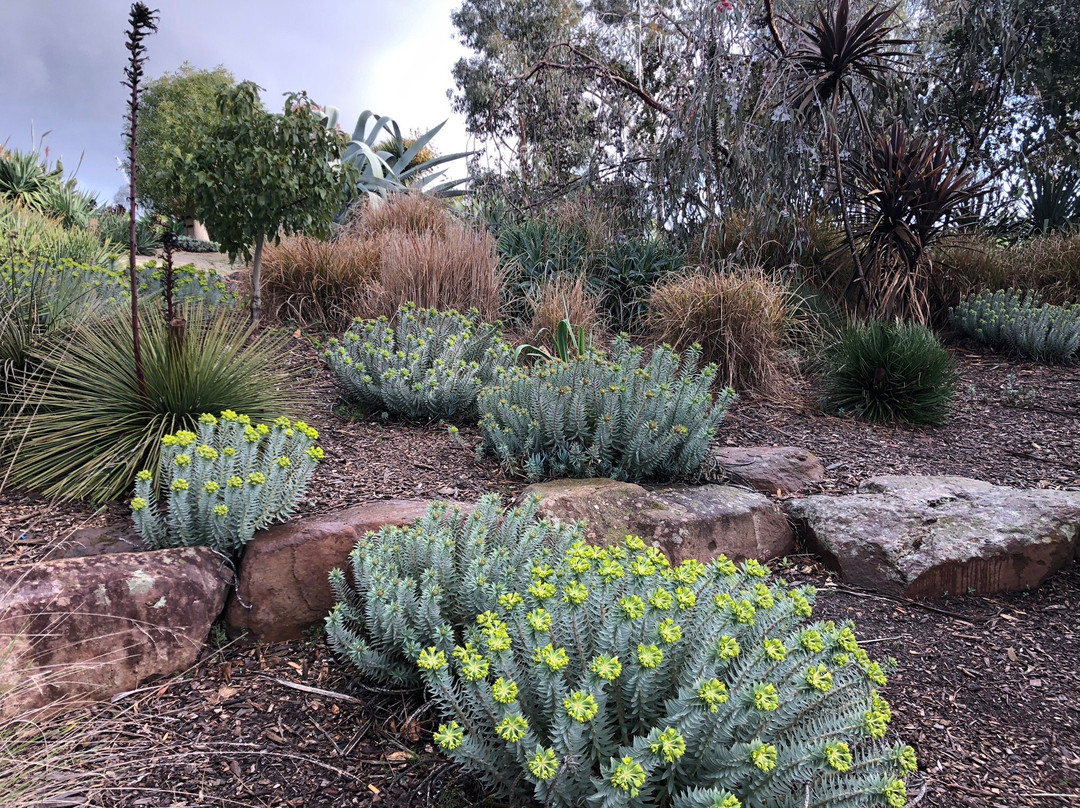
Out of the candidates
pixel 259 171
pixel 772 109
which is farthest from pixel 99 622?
pixel 772 109

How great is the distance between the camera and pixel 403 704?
2244 millimetres

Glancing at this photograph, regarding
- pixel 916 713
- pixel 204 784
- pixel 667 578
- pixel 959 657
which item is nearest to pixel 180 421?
pixel 204 784

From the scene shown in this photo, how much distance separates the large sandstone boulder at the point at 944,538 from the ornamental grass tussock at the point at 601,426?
657 millimetres

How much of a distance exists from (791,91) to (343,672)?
21.5ft

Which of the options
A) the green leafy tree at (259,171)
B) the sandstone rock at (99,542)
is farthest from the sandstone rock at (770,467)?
the green leafy tree at (259,171)

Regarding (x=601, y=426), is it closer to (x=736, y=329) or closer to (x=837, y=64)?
(x=736, y=329)

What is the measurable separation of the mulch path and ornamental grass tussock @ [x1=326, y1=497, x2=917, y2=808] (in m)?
0.39

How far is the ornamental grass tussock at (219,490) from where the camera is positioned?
8.27 feet

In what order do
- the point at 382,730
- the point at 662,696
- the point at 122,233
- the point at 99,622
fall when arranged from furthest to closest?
1. the point at 122,233
2. the point at 99,622
3. the point at 382,730
4. the point at 662,696

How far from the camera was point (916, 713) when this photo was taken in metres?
2.38

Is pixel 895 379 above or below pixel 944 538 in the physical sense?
above

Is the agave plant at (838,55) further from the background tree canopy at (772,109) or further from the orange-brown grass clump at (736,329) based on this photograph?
the orange-brown grass clump at (736,329)

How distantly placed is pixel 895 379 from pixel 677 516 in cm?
281

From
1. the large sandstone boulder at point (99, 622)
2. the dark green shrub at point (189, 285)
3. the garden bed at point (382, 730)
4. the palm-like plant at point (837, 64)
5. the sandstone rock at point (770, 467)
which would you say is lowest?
the garden bed at point (382, 730)
